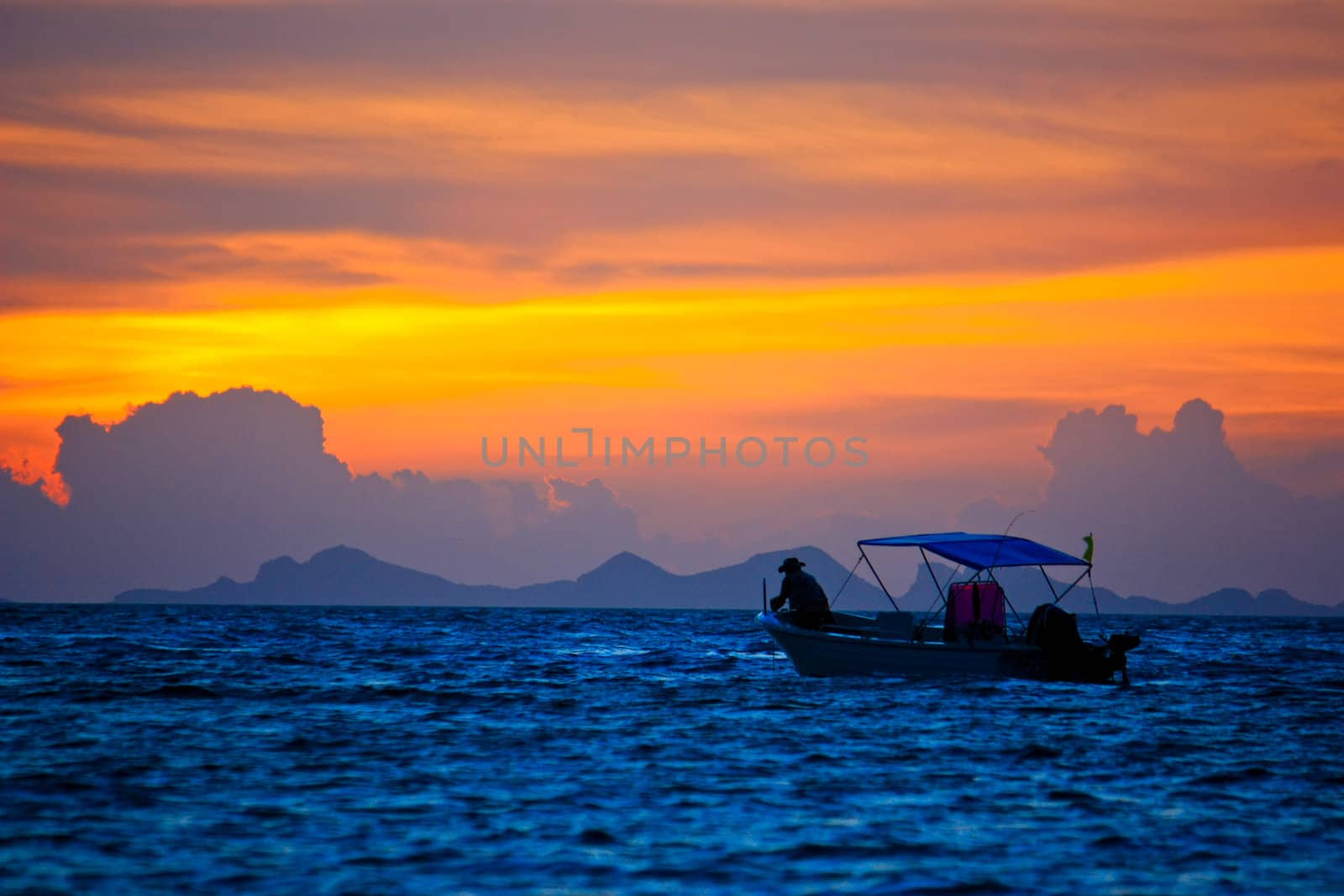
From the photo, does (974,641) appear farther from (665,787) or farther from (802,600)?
(665,787)

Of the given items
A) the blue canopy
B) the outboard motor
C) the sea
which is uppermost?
the blue canopy

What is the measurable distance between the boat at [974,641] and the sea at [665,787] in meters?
0.82

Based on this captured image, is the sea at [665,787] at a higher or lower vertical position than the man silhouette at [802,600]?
lower

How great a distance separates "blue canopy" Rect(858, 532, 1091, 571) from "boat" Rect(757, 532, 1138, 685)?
0.02 meters

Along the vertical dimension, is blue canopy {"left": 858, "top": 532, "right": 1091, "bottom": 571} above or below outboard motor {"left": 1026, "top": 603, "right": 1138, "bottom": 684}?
above

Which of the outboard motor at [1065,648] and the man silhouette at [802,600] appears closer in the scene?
A: the outboard motor at [1065,648]

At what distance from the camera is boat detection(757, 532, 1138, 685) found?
1437 inches

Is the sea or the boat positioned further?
the boat

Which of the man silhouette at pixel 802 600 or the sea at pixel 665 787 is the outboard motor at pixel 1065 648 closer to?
the sea at pixel 665 787

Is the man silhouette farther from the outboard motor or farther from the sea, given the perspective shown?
the outboard motor

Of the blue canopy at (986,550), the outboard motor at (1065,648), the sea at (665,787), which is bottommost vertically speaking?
the sea at (665,787)

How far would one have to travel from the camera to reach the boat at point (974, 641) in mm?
36500

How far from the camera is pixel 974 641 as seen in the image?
36750mm

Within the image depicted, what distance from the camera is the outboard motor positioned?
121ft
